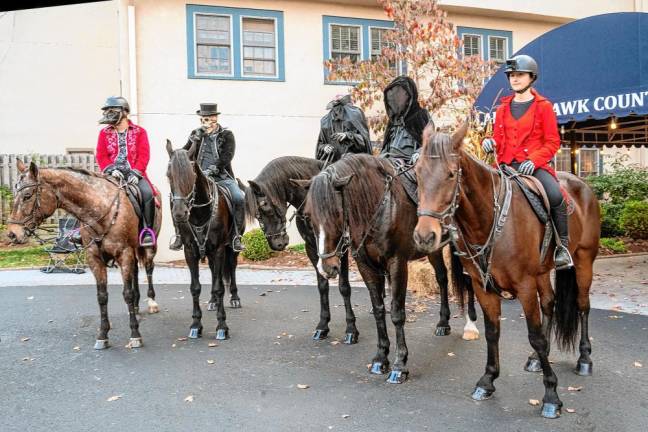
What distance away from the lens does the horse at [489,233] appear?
12.9 feet

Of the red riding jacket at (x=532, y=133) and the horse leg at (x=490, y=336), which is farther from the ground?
the red riding jacket at (x=532, y=133)

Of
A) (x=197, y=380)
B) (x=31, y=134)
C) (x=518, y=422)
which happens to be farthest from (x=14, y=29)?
(x=518, y=422)

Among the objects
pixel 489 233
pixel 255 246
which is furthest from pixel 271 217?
pixel 255 246

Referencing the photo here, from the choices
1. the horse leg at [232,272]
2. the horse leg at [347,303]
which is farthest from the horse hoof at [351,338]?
the horse leg at [232,272]

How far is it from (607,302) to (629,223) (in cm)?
781

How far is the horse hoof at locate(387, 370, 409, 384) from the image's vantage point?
5156mm

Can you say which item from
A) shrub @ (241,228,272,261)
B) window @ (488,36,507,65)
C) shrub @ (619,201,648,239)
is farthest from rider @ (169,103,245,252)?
shrub @ (619,201,648,239)

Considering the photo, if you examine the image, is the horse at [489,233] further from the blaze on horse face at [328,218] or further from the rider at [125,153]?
the rider at [125,153]

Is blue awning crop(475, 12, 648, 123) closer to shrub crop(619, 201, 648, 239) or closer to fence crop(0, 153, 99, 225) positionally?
shrub crop(619, 201, 648, 239)

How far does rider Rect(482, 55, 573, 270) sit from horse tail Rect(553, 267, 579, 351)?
0.90 meters

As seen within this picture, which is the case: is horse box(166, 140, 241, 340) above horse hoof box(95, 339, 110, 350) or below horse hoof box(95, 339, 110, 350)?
above

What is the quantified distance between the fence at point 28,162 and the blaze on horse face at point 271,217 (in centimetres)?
1007

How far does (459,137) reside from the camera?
12.9 ft

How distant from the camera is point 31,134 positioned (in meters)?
17.7
